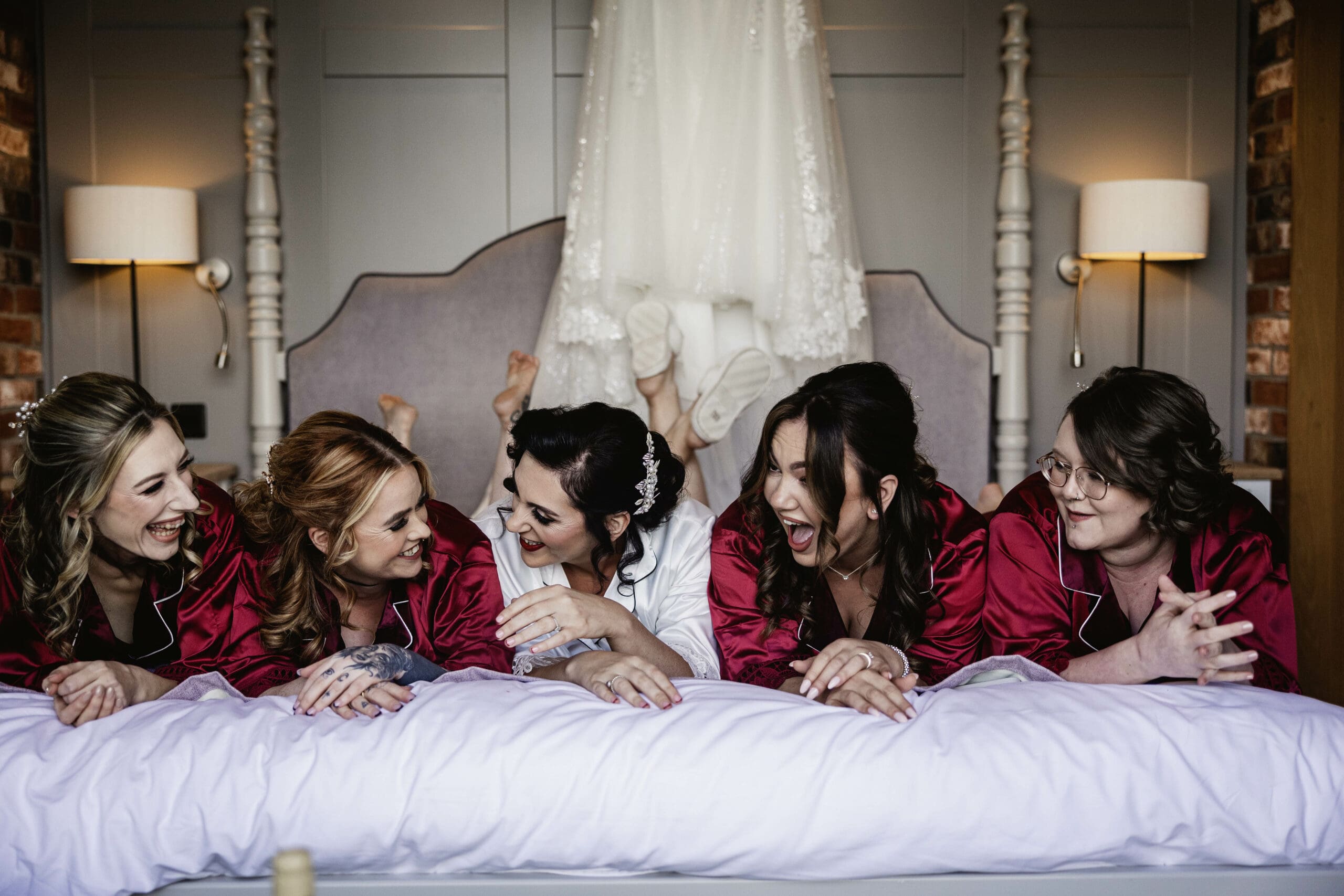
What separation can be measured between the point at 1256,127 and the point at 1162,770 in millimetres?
2754

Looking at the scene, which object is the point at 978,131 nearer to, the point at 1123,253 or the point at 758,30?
the point at 1123,253

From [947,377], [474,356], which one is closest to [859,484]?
[947,377]

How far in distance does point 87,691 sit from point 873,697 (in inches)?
41.0

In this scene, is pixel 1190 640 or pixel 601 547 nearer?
pixel 1190 640

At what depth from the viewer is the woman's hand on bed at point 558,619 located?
60.5 inches

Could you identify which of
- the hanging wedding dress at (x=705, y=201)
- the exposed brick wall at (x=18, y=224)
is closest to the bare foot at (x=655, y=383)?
the hanging wedding dress at (x=705, y=201)

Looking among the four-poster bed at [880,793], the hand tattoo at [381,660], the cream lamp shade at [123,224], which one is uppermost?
the cream lamp shade at [123,224]

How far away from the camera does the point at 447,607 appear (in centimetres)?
175

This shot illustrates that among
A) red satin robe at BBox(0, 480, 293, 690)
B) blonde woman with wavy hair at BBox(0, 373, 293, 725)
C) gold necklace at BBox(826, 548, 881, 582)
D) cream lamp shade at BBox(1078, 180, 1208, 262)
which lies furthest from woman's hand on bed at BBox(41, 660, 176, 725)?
cream lamp shade at BBox(1078, 180, 1208, 262)

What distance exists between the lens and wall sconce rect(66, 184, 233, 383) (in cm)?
295

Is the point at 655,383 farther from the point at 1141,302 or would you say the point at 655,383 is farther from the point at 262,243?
the point at 1141,302

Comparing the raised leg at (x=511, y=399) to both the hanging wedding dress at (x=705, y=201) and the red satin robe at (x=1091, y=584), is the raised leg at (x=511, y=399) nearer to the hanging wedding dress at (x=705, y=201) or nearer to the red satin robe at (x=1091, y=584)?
the hanging wedding dress at (x=705, y=201)

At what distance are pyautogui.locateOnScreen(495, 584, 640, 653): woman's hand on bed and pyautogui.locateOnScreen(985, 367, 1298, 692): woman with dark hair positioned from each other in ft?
2.01

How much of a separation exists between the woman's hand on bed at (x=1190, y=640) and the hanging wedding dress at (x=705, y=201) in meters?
1.35
